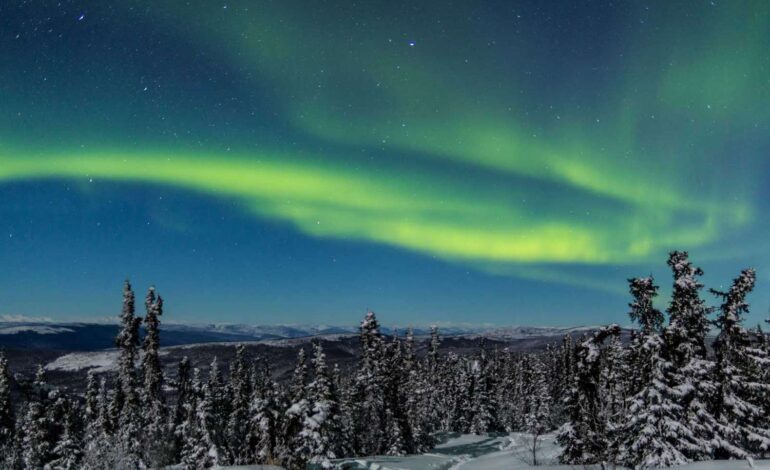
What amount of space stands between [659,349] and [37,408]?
169ft

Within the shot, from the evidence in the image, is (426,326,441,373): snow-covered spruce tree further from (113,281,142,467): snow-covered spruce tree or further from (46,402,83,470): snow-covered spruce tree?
(46,402,83,470): snow-covered spruce tree

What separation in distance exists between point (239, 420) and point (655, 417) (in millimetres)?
44532

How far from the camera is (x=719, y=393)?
3025 cm

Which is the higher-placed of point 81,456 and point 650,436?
point 650,436

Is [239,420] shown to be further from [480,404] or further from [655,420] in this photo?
[655,420]

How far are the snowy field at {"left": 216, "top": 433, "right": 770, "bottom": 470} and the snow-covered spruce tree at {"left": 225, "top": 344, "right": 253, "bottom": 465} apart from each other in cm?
1354

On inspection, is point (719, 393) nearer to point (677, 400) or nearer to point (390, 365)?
point (677, 400)

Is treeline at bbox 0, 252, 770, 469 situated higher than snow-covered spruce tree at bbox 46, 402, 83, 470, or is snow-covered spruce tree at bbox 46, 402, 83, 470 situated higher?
treeline at bbox 0, 252, 770, 469

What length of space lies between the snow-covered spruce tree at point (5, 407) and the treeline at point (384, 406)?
13 centimetres

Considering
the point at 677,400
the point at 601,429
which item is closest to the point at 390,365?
the point at 677,400

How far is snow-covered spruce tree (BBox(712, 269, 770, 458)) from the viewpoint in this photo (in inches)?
1178

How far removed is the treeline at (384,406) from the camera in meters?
25.5

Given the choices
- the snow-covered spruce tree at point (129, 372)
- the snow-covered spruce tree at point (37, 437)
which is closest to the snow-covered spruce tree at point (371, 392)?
the snow-covered spruce tree at point (129, 372)

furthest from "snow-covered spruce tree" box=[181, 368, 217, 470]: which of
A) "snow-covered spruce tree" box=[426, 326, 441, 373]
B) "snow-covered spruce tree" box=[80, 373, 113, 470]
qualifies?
"snow-covered spruce tree" box=[426, 326, 441, 373]
